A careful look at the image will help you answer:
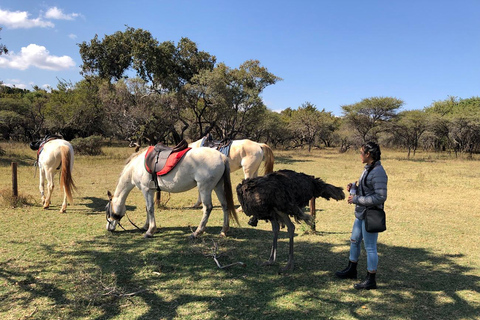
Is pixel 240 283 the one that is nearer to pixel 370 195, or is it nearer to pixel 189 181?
pixel 370 195

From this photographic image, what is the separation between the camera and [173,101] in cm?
2281

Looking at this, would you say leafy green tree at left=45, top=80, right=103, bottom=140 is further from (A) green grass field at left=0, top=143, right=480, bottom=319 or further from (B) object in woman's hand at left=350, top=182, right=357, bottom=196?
(B) object in woman's hand at left=350, top=182, right=357, bottom=196

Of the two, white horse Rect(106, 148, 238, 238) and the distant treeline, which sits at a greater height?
the distant treeline

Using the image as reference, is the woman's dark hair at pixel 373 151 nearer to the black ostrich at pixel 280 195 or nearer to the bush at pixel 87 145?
the black ostrich at pixel 280 195

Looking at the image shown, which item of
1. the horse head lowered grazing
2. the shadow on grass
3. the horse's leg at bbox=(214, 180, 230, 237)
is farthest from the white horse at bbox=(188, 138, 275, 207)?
the horse head lowered grazing

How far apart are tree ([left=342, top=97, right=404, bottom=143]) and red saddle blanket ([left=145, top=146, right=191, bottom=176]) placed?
30233 mm

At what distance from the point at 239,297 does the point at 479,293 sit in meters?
3.00

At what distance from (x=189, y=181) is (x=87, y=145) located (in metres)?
19.9

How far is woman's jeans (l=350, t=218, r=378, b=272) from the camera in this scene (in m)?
3.54

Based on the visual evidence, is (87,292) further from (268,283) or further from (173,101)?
(173,101)

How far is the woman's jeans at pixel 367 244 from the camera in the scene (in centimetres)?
354

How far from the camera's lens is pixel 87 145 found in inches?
867

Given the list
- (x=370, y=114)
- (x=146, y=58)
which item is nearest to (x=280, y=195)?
(x=146, y=58)

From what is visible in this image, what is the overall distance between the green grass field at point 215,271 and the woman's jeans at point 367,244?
353mm
